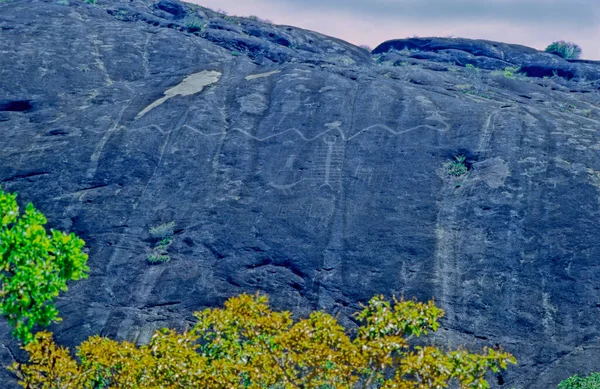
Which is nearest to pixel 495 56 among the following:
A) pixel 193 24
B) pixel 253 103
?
pixel 193 24

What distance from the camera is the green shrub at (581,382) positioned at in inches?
569

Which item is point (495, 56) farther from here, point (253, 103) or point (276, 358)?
point (276, 358)

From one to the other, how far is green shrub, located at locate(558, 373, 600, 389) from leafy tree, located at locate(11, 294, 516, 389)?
18.3 feet

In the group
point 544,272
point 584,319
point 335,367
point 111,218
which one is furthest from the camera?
point 111,218

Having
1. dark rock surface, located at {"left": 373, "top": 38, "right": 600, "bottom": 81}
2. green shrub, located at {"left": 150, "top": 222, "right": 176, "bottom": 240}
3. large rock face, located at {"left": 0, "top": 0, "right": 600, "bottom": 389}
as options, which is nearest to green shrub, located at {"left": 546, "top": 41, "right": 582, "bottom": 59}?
dark rock surface, located at {"left": 373, "top": 38, "right": 600, "bottom": 81}

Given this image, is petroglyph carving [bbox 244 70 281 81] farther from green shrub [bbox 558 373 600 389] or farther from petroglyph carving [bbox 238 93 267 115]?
green shrub [bbox 558 373 600 389]

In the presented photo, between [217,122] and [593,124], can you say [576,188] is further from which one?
[217,122]

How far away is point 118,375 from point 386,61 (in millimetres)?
35572

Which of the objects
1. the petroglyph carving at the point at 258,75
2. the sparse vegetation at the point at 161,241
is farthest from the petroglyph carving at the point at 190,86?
the sparse vegetation at the point at 161,241

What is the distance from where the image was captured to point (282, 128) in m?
22.9

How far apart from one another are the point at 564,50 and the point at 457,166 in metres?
29.9

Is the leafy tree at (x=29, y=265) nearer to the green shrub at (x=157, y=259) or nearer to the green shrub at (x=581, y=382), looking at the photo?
the green shrub at (x=157, y=259)

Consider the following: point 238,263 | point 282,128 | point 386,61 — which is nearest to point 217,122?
point 282,128

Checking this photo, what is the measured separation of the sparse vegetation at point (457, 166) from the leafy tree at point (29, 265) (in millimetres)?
13745
